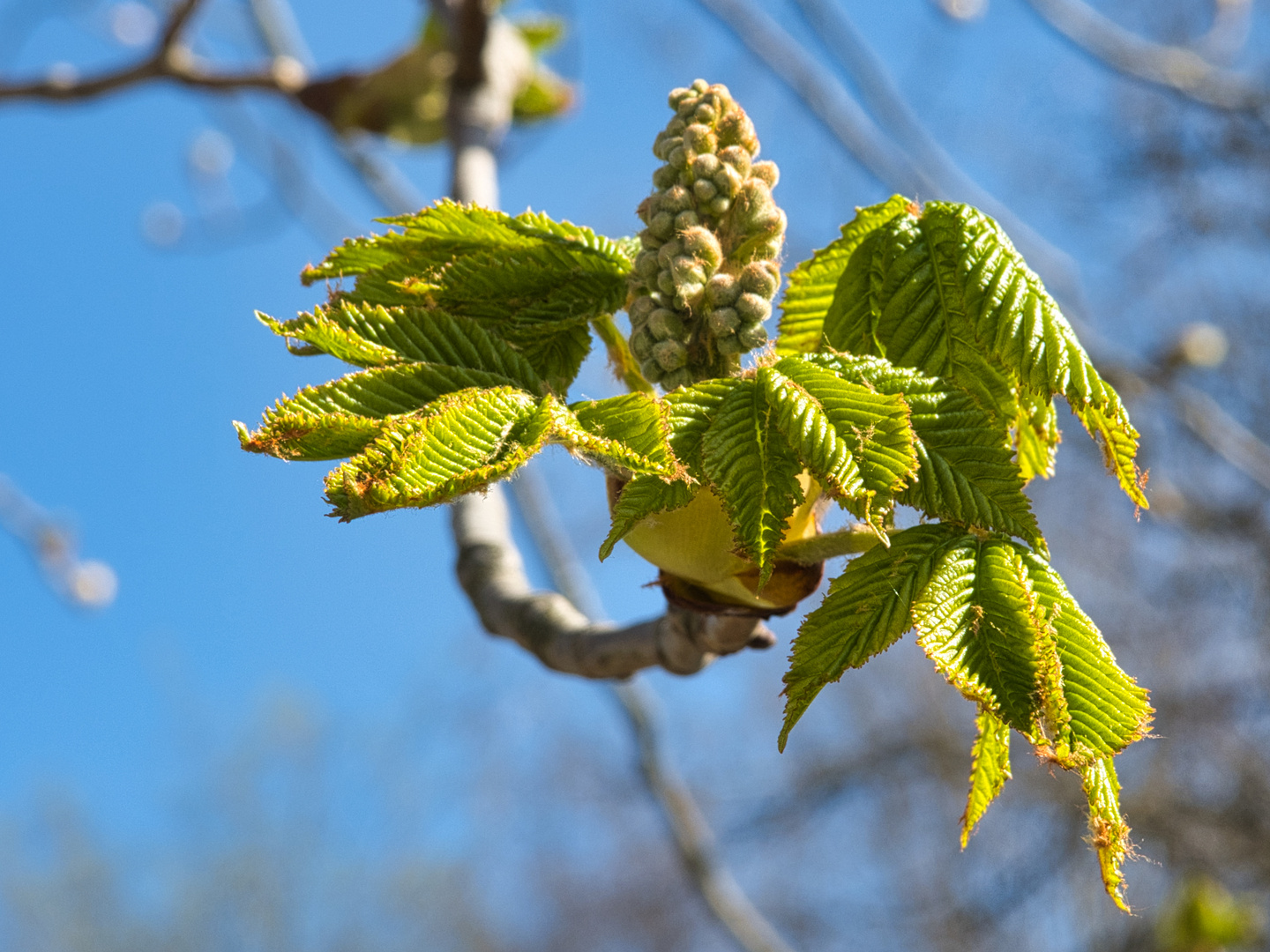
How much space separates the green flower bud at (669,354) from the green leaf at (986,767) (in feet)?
1.36

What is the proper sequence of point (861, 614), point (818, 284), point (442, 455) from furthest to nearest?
point (818, 284) < point (861, 614) < point (442, 455)

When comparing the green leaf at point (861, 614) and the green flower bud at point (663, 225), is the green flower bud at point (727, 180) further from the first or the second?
the green leaf at point (861, 614)

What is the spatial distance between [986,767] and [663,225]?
1.89ft

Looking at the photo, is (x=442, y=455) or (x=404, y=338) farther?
(x=404, y=338)

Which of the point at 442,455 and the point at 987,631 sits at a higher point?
the point at 442,455

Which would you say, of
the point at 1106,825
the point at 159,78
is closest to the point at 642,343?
the point at 1106,825

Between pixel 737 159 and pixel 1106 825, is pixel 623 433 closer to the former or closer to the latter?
pixel 737 159

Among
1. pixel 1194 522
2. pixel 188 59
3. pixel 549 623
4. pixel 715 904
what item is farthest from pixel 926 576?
pixel 1194 522

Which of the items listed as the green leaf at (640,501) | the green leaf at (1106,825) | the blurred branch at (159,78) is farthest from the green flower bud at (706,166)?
the blurred branch at (159,78)

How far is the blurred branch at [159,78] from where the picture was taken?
231 cm

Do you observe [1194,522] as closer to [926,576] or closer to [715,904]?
[715,904]

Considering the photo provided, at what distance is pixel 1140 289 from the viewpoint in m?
5.78

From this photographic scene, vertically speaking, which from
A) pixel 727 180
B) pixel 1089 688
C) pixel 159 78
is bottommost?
pixel 159 78

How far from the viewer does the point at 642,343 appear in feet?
3.49
